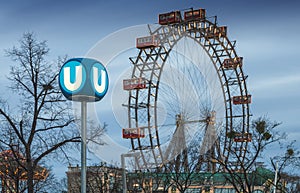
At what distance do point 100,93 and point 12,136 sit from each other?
13.5 metres

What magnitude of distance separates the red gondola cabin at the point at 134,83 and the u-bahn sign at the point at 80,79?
27440mm

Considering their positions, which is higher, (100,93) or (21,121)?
(21,121)

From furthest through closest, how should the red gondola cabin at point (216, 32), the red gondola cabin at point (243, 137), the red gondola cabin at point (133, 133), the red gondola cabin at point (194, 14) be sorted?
the red gondola cabin at point (216, 32) → the red gondola cabin at point (194, 14) → the red gondola cabin at point (133, 133) → the red gondola cabin at point (243, 137)

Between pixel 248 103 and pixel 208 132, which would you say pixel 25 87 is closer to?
pixel 208 132

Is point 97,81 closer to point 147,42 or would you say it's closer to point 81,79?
point 81,79

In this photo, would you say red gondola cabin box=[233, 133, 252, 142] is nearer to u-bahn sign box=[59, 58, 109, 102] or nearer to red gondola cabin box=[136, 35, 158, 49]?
red gondola cabin box=[136, 35, 158, 49]

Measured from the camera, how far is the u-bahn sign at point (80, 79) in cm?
599

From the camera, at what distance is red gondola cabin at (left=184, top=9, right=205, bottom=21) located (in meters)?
36.6

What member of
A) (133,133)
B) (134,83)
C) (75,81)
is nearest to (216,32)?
(134,83)

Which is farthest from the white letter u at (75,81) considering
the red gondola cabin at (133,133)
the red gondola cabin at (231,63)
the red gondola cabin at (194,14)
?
the red gondola cabin at (231,63)

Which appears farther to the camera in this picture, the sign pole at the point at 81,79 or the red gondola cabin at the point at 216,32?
the red gondola cabin at the point at 216,32

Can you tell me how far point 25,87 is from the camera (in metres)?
16.2

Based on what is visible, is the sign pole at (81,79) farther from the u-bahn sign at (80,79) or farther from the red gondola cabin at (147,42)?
the red gondola cabin at (147,42)

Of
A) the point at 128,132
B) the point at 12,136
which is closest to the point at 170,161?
the point at 128,132
